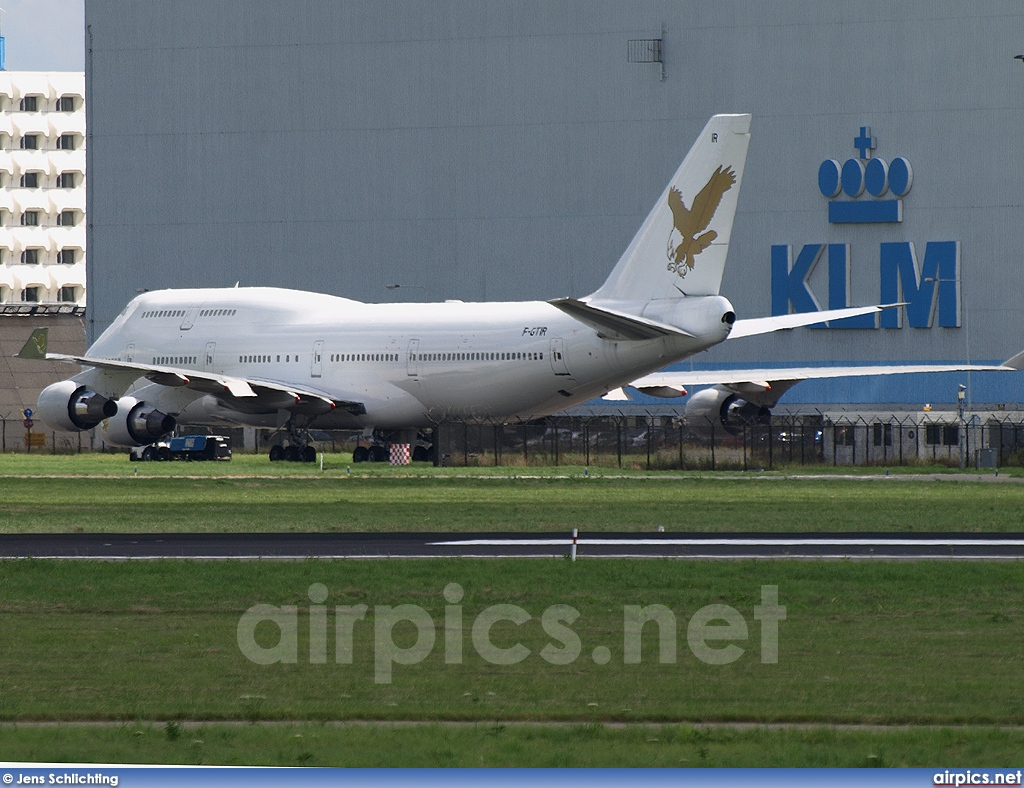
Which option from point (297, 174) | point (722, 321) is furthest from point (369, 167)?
point (722, 321)

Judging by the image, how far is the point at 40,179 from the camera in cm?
17950

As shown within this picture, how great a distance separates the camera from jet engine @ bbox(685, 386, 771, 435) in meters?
60.5

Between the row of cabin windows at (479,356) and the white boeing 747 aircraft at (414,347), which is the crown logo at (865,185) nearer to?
the white boeing 747 aircraft at (414,347)

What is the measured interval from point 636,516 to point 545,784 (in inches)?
1037

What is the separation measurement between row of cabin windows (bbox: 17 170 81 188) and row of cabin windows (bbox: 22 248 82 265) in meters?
6.61

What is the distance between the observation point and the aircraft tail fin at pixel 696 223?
172 ft

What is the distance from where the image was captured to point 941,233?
84312mm

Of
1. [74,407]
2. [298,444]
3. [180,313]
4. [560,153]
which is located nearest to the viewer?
[74,407]

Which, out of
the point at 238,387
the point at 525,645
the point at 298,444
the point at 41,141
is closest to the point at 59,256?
the point at 41,141

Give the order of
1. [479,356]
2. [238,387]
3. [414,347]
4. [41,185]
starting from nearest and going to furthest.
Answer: [479,356], [238,387], [414,347], [41,185]

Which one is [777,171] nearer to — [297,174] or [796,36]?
[796,36]

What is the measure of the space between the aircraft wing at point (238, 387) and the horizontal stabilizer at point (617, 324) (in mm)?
11447

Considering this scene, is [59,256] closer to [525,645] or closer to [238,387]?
[238,387]

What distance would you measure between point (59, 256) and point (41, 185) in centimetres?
747
